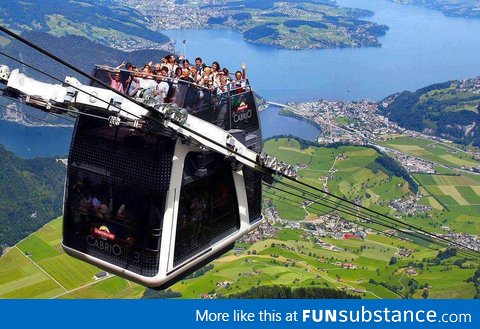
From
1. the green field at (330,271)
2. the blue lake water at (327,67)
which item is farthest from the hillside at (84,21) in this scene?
the green field at (330,271)

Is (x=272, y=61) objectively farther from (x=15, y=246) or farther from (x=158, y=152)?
(x=158, y=152)

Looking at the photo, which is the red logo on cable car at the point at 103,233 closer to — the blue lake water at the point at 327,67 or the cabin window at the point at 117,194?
the cabin window at the point at 117,194

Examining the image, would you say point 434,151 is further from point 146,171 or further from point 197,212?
point 146,171

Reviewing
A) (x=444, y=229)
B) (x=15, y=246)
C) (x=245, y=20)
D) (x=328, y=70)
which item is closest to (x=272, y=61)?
(x=328, y=70)

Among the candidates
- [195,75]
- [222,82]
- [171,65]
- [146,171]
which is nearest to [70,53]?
[171,65]

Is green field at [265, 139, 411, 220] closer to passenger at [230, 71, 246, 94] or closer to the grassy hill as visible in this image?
the grassy hill

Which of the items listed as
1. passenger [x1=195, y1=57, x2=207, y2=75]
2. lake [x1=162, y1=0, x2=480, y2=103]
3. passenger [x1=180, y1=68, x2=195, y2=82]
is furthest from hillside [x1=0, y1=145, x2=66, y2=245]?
passenger [x1=180, y1=68, x2=195, y2=82]
